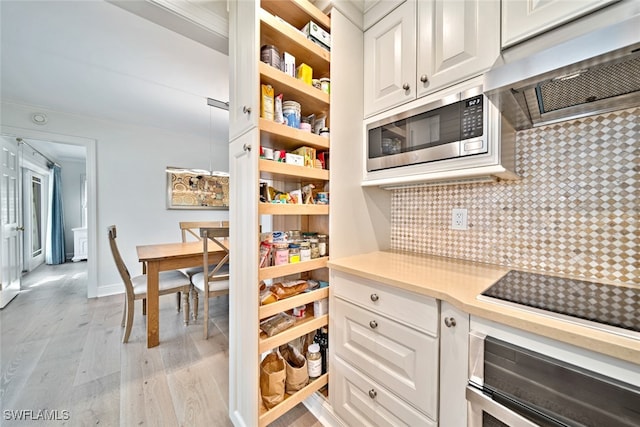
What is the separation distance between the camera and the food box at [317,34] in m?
1.20

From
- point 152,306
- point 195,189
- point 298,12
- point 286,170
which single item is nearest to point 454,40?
point 298,12

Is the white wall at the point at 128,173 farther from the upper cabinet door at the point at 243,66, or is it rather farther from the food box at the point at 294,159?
the food box at the point at 294,159

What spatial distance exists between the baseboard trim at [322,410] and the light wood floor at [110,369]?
0.03 meters

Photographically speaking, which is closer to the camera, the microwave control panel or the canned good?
the microwave control panel

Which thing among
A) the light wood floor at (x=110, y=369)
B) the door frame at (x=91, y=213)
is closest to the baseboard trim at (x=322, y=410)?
the light wood floor at (x=110, y=369)

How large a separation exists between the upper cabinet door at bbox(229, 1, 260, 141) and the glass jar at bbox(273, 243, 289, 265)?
0.58 metres

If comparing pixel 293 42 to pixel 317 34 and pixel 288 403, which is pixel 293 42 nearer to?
pixel 317 34

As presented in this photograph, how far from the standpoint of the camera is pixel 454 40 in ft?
3.20

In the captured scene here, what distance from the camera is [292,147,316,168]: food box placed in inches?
47.9

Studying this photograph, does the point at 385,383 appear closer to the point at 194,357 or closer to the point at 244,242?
the point at 244,242

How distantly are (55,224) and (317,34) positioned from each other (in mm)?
7102

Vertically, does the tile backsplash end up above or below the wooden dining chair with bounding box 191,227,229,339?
above

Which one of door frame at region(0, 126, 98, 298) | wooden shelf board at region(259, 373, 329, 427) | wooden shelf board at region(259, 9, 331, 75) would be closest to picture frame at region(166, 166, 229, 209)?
door frame at region(0, 126, 98, 298)

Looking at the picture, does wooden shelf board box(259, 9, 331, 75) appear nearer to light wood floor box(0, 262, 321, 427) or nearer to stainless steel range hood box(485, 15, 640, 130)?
stainless steel range hood box(485, 15, 640, 130)
